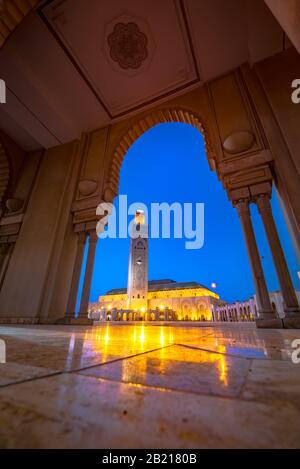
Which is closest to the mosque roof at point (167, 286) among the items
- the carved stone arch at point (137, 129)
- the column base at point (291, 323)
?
the carved stone arch at point (137, 129)

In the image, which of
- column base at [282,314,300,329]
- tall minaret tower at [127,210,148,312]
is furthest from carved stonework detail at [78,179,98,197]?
tall minaret tower at [127,210,148,312]

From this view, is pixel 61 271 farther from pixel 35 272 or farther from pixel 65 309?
pixel 65 309

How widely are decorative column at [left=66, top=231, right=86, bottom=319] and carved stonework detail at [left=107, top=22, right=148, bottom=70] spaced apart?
4.41m

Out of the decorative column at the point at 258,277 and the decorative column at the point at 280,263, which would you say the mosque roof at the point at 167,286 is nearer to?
the decorative column at the point at 258,277

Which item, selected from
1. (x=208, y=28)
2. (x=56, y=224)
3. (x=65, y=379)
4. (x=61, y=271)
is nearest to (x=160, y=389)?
(x=65, y=379)

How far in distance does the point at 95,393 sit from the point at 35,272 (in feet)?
16.4

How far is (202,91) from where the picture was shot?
203 inches

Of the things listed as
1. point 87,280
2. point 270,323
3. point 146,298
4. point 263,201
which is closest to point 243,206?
point 263,201

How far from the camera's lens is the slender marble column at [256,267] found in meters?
2.99

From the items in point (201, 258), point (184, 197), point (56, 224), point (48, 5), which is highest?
point (184, 197)

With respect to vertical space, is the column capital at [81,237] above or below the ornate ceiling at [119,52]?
below

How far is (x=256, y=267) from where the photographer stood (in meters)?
3.28

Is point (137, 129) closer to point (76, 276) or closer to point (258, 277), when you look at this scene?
point (76, 276)

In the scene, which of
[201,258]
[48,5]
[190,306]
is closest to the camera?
[48,5]
